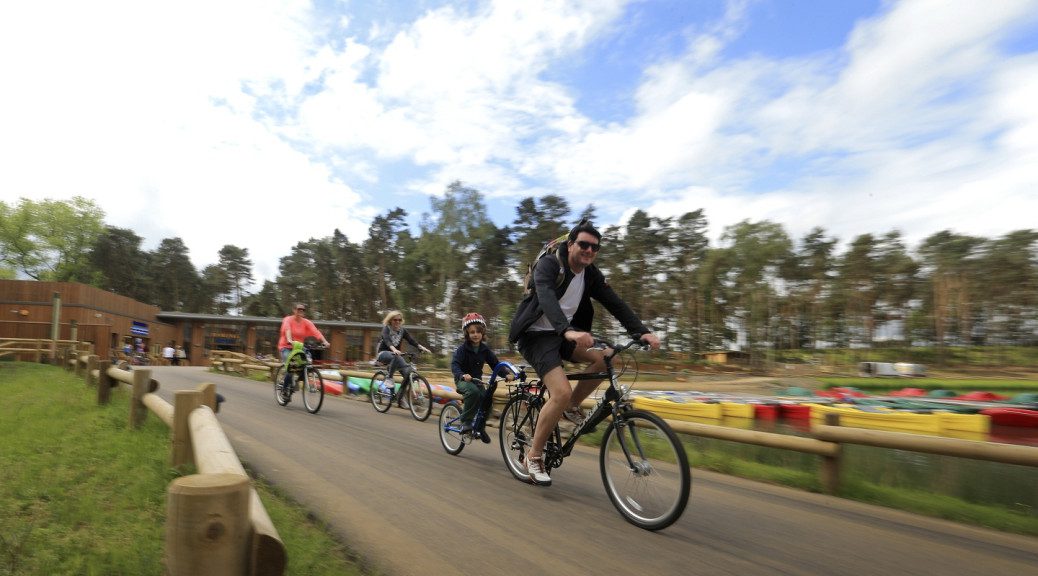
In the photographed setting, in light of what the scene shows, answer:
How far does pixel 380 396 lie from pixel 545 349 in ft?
23.5

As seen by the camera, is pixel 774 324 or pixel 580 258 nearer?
pixel 580 258

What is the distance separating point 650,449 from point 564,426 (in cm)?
119

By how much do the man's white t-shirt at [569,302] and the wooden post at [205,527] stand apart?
2898 mm

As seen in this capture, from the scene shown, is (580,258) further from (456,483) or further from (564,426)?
(456,483)

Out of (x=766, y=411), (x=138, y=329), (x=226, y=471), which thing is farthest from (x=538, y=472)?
(x=138, y=329)

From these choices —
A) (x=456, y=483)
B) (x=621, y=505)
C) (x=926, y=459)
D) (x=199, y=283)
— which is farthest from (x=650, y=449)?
(x=199, y=283)

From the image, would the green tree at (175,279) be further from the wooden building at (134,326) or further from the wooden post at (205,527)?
the wooden post at (205,527)

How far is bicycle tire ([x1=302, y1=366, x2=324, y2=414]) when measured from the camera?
986cm

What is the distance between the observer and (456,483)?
4.86 m

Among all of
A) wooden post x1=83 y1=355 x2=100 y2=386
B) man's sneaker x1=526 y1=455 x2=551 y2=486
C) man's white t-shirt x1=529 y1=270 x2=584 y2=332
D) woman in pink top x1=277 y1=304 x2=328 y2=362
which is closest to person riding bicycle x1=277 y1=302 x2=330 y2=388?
woman in pink top x1=277 y1=304 x2=328 y2=362

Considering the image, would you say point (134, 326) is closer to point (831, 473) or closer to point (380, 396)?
point (380, 396)

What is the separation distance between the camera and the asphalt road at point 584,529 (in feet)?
10.2

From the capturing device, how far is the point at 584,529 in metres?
3.62

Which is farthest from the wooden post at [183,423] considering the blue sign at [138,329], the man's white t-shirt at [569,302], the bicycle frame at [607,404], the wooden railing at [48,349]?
the blue sign at [138,329]
